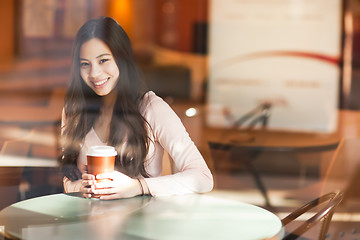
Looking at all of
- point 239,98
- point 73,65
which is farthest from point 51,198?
point 239,98

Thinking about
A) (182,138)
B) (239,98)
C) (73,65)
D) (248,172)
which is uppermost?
(73,65)

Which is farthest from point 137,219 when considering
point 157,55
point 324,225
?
point 157,55

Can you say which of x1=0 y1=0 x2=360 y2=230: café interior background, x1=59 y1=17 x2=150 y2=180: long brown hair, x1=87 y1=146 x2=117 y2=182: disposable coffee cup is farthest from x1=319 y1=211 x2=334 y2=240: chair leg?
x1=0 y1=0 x2=360 y2=230: café interior background

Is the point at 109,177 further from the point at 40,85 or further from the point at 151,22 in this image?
the point at 40,85

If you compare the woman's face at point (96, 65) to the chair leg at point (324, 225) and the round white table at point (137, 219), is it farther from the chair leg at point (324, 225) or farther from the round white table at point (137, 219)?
the chair leg at point (324, 225)

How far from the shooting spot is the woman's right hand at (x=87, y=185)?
1.25m

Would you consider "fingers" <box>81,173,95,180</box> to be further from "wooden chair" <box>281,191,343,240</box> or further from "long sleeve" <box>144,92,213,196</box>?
"wooden chair" <box>281,191,343,240</box>

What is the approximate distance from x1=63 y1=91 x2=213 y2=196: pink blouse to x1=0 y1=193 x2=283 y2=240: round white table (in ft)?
0.12

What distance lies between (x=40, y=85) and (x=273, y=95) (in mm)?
3101

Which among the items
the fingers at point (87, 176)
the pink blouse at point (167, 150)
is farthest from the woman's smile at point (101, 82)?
the fingers at point (87, 176)

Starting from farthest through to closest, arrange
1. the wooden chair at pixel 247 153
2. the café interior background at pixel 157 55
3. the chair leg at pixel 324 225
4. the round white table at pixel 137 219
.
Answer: the café interior background at pixel 157 55, the wooden chair at pixel 247 153, the chair leg at pixel 324 225, the round white table at pixel 137 219

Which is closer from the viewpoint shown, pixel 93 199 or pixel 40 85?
pixel 93 199

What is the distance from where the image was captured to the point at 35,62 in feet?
22.2

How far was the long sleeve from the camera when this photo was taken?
136 centimetres
